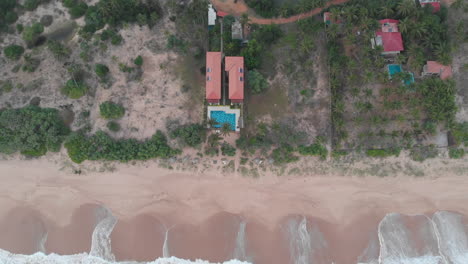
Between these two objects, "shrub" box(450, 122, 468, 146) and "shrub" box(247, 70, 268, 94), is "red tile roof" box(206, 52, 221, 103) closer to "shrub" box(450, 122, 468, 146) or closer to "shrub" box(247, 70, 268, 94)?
→ "shrub" box(247, 70, 268, 94)

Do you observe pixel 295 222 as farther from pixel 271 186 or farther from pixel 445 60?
pixel 445 60

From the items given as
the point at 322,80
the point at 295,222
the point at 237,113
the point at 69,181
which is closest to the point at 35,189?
the point at 69,181

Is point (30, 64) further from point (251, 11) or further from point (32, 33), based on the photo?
point (251, 11)

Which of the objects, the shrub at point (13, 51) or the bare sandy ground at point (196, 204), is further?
the shrub at point (13, 51)

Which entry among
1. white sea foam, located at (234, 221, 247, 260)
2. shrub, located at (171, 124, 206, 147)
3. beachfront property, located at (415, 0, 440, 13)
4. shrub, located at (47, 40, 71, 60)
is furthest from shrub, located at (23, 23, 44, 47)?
beachfront property, located at (415, 0, 440, 13)

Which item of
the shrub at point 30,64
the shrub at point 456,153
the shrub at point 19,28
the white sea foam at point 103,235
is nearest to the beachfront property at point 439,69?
the shrub at point 456,153

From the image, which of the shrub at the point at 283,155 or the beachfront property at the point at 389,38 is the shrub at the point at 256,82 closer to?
the shrub at the point at 283,155

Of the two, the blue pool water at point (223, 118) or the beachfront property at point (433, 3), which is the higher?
the beachfront property at point (433, 3)
